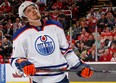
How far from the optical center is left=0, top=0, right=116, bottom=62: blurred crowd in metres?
8.05

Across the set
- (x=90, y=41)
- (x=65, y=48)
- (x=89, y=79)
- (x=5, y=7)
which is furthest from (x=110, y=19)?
(x=65, y=48)

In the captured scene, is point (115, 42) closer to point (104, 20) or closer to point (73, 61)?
point (104, 20)

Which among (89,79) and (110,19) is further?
(110,19)

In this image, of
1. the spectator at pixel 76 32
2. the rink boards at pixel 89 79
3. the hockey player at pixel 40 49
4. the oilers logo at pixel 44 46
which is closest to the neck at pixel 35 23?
the hockey player at pixel 40 49

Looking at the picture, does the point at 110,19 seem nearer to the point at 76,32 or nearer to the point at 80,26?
the point at 80,26

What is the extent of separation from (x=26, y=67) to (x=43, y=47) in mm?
221

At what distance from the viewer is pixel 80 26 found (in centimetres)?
916

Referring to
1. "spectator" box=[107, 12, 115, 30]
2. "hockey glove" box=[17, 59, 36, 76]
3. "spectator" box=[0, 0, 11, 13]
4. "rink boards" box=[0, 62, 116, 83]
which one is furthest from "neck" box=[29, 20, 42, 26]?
"spectator" box=[0, 0, 11, 13]

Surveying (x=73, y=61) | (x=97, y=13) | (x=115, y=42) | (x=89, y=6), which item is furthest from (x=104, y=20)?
(x=73, y=61)

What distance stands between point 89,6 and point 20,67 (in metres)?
9.77

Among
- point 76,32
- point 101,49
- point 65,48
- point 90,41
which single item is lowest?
point 101,49

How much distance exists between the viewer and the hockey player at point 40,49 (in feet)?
10.4

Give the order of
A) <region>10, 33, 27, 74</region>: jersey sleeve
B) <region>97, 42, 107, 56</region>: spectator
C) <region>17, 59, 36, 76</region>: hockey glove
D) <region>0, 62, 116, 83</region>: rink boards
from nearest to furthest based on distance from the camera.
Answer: <region>17, 59, 36, 76</region>: hockey glove
<region>10, 33, 27, 74</region>: jersey sleeve
<region>0, 62, 116, 83</region>: rink boards
<region>97, 42, 107, 56</region>: spectator

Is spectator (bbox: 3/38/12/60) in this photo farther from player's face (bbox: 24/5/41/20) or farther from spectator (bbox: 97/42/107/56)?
player's face (bbox: 24/5/41/20)
